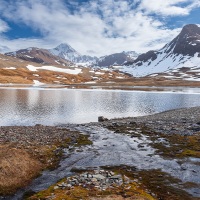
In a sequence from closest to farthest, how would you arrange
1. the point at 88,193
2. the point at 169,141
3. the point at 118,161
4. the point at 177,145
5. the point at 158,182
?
1. the point at 88,193
2. the point at 158,182
3. the point at 118,161
4. the point at 177,145
5. the point at 169,141

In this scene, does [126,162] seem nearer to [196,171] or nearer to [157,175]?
[157,175]

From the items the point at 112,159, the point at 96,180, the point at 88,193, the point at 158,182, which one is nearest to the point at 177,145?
the point at 112,159

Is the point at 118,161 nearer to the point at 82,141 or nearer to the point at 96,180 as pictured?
the point at 96,180

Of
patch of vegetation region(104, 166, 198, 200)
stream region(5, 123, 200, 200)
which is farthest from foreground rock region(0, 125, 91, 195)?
patch of vegetation region(104, 166, 198, 200)

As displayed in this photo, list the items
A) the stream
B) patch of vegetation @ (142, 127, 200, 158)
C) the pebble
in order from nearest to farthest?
the pebble
the stream
patch of vegetation @ (142, 127, 200, 158)

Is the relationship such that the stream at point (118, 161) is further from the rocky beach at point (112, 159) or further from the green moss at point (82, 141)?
the green moss at point (82, 141)

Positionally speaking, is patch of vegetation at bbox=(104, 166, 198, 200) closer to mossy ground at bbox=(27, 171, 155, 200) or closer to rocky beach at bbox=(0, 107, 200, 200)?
rocky beach at bbox=(0, 107, 200, 200)

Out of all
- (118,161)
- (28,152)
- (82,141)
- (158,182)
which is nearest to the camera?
(158,182)

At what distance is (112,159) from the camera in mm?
25391

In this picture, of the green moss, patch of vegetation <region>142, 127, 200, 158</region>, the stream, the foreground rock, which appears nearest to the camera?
the foreground rock

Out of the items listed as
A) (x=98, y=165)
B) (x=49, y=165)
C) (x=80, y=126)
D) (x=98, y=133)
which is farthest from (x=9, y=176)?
(x=80, y=126)

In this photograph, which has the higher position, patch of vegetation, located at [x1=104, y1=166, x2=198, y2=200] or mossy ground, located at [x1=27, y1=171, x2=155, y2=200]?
mossy ground, located at [x1=27, y1=171, x2=155, y2=200]

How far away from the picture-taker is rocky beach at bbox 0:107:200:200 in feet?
59.1

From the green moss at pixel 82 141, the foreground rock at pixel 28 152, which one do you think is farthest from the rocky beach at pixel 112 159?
the green moss at pixel 82 141
